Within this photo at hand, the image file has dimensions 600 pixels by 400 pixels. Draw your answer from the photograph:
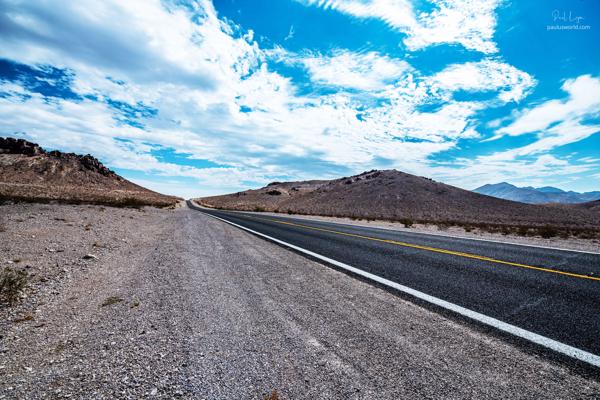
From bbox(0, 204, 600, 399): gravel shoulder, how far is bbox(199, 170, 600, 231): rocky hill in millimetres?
29334

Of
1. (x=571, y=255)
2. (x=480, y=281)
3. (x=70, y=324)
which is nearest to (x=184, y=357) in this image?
(x=70, y=324)

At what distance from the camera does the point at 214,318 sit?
10.8 feet

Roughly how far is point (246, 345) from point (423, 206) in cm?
5600

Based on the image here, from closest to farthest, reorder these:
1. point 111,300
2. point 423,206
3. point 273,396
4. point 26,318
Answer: point 273,396
point 26,318
point 111,300
point 423,206

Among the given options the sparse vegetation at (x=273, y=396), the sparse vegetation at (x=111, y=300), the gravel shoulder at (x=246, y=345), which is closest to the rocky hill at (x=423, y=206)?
the gravel shoulder at (x=246, y=345)

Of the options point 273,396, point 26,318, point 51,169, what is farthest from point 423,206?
point 51,169

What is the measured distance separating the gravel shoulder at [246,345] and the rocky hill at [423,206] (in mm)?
29334

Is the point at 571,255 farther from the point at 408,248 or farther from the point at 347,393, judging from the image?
the point at 347,393

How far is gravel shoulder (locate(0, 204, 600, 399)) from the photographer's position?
82.0 inches

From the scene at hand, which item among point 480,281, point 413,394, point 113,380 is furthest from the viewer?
point 480,281

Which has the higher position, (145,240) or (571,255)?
(571,255)

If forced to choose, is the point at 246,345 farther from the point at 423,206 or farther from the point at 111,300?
the point at 423,206

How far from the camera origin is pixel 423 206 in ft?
173

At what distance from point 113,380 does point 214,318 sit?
1216mm
